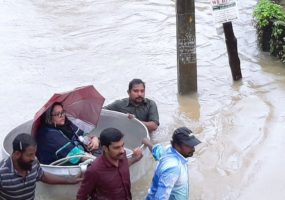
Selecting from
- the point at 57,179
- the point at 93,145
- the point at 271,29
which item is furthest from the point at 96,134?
the point at 271,29

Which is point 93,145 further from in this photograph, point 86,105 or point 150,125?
point 150,125

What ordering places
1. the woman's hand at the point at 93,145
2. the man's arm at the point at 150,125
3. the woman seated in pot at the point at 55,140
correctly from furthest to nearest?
the man's arm at the point at 150,125
the woman's hand at the point at 93,145
the woman seated in pot at the point at 55,140

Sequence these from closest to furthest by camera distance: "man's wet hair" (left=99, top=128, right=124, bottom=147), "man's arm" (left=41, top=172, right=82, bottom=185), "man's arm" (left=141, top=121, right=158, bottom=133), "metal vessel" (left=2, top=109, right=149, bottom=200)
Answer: "man's wet hair" (left=99, top=128, right=124, bottom=147)
"man's arm" (left=41, top=172, right=82, bottom=185)
"metal vessel" (left=2, top=109, right=149, bottom=200)
"man's arm" (left=141, top=121, right=158, bottom=133)

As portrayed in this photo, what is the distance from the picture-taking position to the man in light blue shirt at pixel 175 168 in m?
4.57

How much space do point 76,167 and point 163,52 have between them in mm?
7022

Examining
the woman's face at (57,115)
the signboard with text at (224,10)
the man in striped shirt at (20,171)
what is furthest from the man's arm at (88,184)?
the signboard with text at (224,10)

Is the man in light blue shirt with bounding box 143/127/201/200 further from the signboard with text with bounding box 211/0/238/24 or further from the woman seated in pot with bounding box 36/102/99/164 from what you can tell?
the signboard with text with bounding box 211/0/238/24

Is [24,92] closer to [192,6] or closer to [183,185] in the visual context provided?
[192,6]

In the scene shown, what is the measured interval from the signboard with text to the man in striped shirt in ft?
16.5

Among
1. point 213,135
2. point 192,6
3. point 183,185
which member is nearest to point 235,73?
point 192,6

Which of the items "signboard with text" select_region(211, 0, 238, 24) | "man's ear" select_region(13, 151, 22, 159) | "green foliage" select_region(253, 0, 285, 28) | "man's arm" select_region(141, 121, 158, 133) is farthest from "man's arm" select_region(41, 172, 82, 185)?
"green foliage" select_region(253, 0, 285, 28)

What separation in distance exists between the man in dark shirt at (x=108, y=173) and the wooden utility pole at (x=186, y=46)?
4.45 m

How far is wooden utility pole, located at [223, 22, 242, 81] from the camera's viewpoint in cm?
953

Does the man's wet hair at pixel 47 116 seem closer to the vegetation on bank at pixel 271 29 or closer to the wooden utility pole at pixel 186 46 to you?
the wooden utility pole at pixel 186 46
